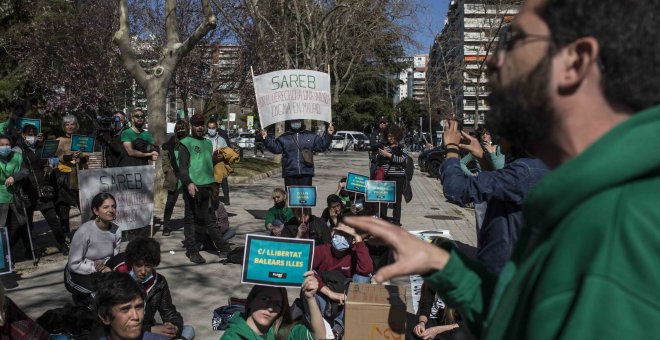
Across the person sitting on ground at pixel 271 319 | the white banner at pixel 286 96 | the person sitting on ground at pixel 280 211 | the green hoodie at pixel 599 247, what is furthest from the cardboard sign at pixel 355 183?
the green hoodie at pixel 599 247

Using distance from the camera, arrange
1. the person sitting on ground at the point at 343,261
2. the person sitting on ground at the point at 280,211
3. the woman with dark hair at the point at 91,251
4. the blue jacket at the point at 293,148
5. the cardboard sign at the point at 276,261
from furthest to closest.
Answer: the blue jacket at the point at 293,148, the person sitting on ground at the point at 280,211, the person sitting on ground at the point at 343,261, the woman with dark hair at the point at 91,251, the cardboard sign at the point at 276,261

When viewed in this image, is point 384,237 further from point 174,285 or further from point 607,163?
point 174,285

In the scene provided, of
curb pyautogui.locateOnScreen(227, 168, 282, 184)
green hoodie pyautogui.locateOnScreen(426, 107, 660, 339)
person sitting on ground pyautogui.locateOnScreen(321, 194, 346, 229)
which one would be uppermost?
green hoodie pyautogui.locateOnScreen(426, 107, 660, 339)

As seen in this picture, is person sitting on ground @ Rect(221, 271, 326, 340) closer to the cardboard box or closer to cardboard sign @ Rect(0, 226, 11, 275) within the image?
the cardboard box

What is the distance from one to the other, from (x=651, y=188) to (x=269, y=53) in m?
30.5

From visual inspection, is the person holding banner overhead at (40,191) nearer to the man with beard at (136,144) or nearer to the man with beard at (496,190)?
the man with beard at (136,144)

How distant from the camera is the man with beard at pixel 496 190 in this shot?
373 cm

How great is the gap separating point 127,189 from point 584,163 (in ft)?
31.1

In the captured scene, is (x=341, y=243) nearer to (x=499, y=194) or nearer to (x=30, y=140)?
(x=499, y=194)

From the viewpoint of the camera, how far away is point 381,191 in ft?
34.1

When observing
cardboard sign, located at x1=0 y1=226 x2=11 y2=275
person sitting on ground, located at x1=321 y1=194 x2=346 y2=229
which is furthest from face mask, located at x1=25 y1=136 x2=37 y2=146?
person sitting on ground, located at x1=321 y1=194 x2=346 y2=229

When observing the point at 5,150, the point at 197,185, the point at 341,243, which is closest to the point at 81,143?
the point at 5,150

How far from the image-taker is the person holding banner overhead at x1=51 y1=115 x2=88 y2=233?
9.77 metres

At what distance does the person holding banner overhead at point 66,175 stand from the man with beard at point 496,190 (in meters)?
7.21
